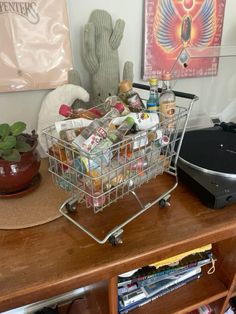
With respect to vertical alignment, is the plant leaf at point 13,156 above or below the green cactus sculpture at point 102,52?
below

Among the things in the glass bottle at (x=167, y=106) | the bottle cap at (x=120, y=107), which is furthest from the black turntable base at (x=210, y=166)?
the bottle cap at (x=120, y=107)

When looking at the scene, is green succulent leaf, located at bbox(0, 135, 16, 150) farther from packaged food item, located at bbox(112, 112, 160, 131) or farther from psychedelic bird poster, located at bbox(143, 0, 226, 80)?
psychedelic bird poster, located at bbox(143, 0, 226, 80)

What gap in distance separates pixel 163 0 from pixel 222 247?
862mm

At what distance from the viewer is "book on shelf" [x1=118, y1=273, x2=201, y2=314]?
2.63ft

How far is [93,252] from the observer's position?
554 mm

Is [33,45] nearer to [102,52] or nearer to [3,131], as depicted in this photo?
[102,52]

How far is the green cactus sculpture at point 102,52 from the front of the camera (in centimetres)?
82

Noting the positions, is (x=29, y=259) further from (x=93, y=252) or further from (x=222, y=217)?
(x=222, y=217)

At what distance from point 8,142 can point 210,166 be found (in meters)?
0.55

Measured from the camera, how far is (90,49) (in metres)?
0.81

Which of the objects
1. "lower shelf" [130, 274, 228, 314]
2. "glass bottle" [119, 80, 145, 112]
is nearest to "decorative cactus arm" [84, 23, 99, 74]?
"glass bottle" [119, 80, 145, 112]

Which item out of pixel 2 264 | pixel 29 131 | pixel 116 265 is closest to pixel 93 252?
pixel 116 265

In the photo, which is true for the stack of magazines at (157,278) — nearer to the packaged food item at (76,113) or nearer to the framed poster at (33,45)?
the packaged food item at (76,113)

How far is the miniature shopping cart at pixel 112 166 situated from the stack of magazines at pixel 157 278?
27cm
